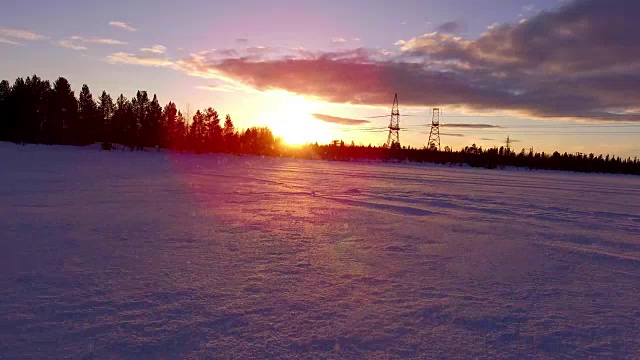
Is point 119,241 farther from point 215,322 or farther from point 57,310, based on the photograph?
point 215,322

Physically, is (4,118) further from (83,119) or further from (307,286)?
(307,286)

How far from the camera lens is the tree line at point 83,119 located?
52.0 meters

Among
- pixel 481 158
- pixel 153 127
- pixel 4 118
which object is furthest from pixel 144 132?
pixel 481 158

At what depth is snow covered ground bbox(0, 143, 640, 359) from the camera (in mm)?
3014

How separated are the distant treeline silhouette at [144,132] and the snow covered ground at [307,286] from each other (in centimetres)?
5158

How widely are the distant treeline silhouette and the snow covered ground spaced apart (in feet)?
169

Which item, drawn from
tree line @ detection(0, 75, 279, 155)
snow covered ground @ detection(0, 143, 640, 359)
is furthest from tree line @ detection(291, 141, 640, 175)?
snow covered ground @ detection(0, 143, 640, 359)

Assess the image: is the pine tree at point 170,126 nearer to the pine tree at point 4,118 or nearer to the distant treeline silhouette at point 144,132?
the distant treeline silhouette at point 144,132

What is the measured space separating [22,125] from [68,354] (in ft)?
198

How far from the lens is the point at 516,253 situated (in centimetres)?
602

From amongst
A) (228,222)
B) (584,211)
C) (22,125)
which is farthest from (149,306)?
(22,125)

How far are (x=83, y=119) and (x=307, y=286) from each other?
60.4 meters

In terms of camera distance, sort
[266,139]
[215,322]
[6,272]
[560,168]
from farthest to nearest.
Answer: [266,139], [560,168], [6,272], [215,322]

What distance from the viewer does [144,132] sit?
59.2 metres
